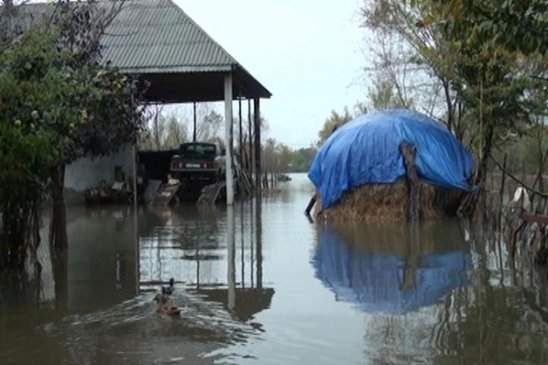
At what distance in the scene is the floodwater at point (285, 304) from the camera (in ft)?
21.8

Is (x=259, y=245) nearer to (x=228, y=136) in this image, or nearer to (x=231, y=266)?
(x=231, y=266)

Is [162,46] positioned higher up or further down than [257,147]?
higher up

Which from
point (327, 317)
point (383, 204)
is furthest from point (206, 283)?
point (383, 204)

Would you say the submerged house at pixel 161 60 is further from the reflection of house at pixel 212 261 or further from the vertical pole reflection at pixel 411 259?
the vertical pole reflection at pixel 411 259

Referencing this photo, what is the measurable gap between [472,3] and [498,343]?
313 centimetres

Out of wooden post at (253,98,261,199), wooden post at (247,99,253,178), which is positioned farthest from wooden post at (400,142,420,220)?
wooden post at (247,99,253,178)

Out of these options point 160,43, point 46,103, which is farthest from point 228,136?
point 46,103

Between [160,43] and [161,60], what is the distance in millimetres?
1270

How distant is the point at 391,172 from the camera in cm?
2006

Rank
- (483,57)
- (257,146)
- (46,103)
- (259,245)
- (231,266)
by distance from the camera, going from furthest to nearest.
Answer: (257,146)
(259,245)
(483,57)
(231,266)
(46,103)

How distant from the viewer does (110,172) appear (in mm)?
31688

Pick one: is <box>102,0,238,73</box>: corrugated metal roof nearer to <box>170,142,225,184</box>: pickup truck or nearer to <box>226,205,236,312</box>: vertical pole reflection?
<box>170,142,225,184</box>: pickup truck

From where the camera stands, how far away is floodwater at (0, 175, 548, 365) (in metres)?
6.64

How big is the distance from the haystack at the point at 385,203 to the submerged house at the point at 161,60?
565 centimetres
